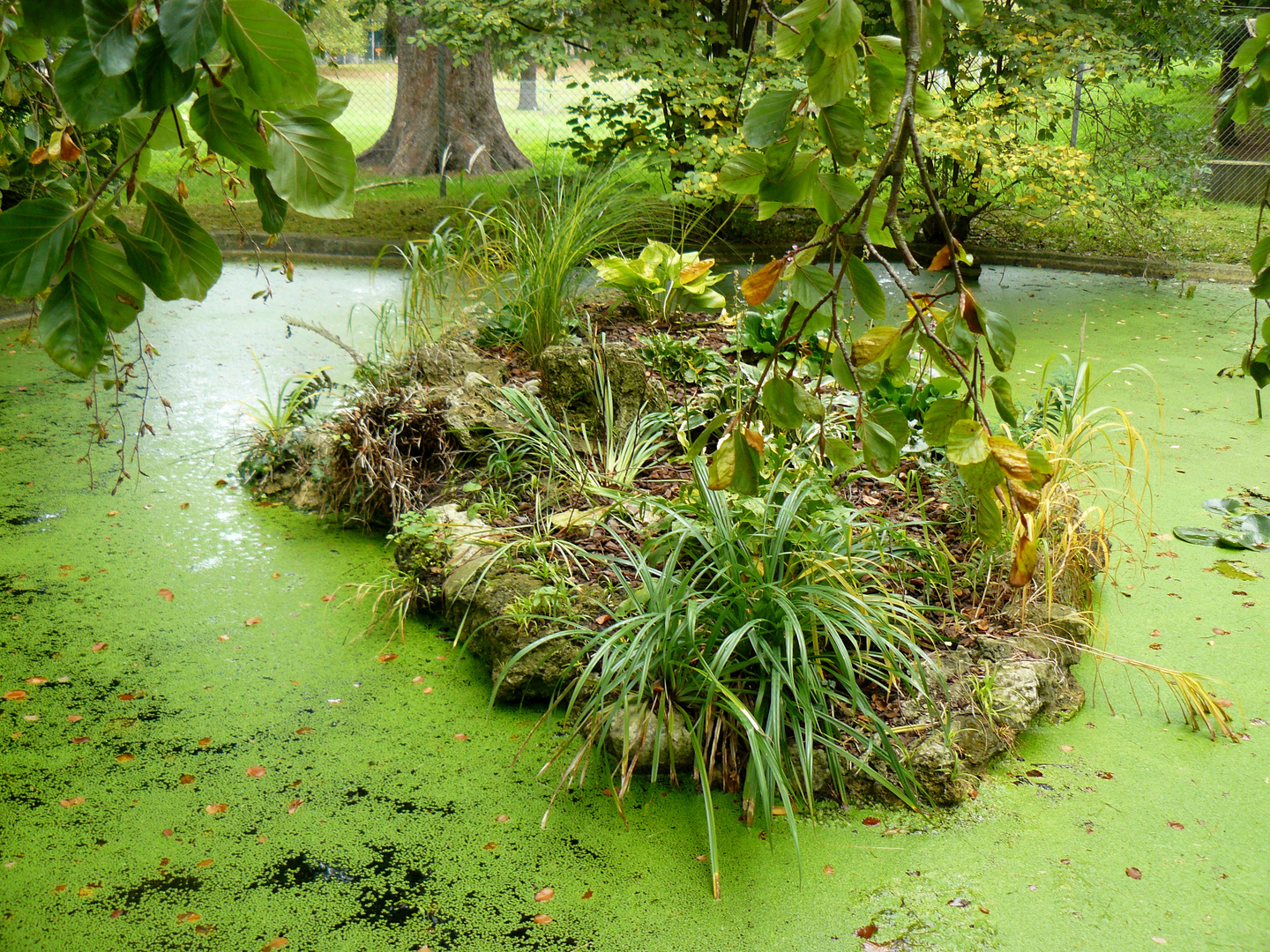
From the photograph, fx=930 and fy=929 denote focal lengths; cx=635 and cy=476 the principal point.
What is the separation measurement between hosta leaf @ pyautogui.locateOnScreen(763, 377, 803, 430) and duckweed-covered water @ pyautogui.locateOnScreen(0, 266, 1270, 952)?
1.26 meters

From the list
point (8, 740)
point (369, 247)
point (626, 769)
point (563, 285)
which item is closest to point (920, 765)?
point (626, 769)

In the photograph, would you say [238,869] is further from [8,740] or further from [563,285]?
[563,285]

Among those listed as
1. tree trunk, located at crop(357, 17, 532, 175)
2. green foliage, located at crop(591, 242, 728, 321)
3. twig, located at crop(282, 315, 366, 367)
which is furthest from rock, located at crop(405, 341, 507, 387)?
tree trunk, located at crop(357, 17, 532, 175)

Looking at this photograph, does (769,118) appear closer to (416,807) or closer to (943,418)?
(943,418)

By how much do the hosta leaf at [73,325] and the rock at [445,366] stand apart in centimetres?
278

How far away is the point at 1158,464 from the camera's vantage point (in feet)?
11.8

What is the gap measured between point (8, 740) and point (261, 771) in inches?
24.7

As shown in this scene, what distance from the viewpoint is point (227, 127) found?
2.08ft

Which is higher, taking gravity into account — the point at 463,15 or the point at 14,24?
the point at 463,15

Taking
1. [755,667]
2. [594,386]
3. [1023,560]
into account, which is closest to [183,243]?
[1023,560]

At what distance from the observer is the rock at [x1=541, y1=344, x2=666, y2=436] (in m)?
3.21

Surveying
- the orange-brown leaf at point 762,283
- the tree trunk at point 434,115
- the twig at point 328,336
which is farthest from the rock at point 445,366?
the tree trunk at point 434,115

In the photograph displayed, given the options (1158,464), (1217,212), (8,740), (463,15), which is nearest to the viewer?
(8,740)

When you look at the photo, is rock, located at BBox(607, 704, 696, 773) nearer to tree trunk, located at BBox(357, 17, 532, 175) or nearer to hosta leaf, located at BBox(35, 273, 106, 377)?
hosta leaf, located at BBox(35, 273, 106, 377)
